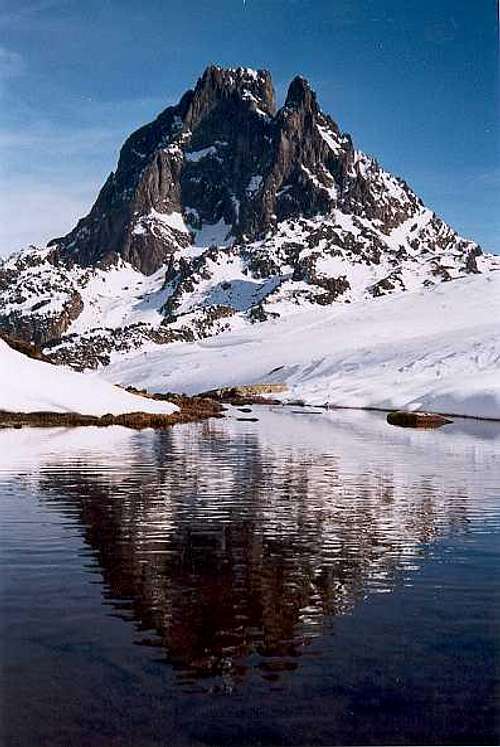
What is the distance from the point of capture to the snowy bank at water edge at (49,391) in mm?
60469

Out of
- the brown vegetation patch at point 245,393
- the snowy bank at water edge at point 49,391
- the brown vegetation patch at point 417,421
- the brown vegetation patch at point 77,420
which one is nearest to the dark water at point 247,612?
the brown vegetation patch at point 77,420

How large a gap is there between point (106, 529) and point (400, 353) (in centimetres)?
12569

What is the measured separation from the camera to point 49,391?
6253 centimetres

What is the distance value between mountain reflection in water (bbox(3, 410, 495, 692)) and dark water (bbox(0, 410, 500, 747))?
0.21 ft

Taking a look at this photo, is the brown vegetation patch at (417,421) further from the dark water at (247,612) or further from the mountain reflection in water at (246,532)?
the dark water at (247,612)

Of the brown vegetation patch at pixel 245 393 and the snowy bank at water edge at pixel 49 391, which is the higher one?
the brown vegetation patch at pixel 245 393

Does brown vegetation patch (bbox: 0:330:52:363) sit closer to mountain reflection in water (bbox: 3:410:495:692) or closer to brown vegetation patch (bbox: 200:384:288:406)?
mountain reflection in water (bbox: 3:410:495:692)

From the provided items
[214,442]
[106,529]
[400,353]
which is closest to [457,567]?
[106,529]

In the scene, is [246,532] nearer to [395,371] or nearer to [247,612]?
[247,612]

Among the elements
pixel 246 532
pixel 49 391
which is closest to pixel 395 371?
pixel 49 391

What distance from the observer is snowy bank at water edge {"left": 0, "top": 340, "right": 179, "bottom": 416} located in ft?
198

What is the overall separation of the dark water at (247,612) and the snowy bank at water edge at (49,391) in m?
30.5

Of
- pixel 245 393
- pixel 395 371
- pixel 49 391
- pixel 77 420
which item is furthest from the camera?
pixel 245 393

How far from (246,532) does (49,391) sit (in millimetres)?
44050
